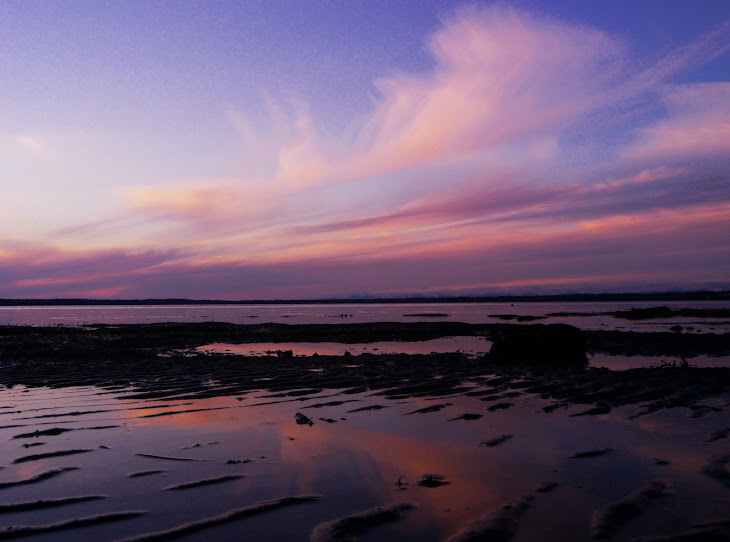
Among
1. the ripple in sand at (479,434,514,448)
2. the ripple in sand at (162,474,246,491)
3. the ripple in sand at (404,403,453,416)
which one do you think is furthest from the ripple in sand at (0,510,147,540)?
the ripple in sand at (404,403,453,416)

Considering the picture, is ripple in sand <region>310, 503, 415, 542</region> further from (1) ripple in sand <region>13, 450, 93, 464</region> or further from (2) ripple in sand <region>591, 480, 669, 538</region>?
(1) ripple in sand <region>13, 450, 93, 464</region>

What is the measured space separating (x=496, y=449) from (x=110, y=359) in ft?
50.3

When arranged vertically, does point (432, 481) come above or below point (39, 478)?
below

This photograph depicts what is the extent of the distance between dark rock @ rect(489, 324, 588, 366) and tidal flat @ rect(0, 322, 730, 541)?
3.65 meters

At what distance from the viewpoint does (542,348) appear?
52.9 ft

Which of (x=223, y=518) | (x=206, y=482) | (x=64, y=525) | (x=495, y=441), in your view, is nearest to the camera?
(x=64, y=525)

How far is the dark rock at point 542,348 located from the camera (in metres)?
15.9

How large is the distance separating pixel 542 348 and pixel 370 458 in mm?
11393

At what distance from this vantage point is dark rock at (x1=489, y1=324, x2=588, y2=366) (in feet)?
52.2

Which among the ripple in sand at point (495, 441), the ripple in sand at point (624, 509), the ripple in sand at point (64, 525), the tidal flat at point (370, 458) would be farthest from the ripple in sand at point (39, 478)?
the ripple in sand at point (624, 509)

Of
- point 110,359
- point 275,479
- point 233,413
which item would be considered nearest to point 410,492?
point 275,479

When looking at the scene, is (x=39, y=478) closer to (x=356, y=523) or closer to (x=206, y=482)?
(x=206, y=482)

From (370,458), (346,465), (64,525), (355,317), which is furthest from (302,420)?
(355,317)

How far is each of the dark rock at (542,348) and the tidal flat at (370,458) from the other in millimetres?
3648
